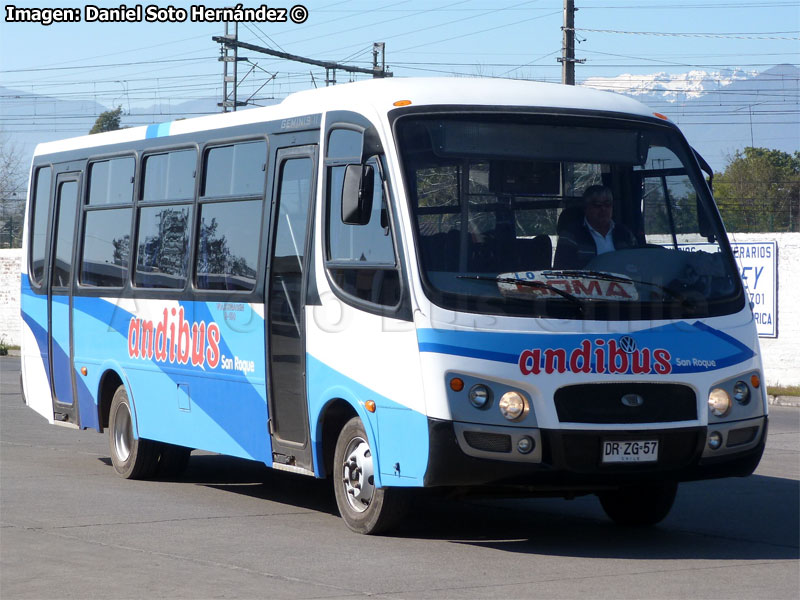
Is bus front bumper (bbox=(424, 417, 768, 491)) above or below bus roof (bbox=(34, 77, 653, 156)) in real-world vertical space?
below

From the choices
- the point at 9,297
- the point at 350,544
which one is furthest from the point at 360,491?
the point at 9,297

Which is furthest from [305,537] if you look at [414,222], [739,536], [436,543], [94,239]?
[94,239]

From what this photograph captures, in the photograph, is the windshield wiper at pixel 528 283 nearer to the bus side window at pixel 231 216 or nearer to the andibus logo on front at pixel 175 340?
the bus side window at pixel 231 216

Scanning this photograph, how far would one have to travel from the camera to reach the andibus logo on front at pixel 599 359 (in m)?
8.18

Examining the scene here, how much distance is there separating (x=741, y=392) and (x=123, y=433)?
596 centimetres

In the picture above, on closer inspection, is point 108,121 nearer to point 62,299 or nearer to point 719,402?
point 62,299

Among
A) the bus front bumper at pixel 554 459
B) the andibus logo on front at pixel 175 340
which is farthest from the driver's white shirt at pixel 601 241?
the andibus logo on front at pixel 175 340

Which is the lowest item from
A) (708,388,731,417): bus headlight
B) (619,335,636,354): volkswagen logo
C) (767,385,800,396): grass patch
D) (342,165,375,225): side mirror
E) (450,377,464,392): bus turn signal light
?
(767,385,800,396): grass patch

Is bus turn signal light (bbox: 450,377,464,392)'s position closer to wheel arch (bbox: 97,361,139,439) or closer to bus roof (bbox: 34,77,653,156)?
bus roof (bbox: 34,77,653,156)

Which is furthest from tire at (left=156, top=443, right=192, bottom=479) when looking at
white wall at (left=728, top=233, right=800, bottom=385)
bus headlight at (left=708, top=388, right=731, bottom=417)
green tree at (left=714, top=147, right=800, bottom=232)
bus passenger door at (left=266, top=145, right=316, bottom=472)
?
green tree at (left=714, top=147, right=800, bottom=232)

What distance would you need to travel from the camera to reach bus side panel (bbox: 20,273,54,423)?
1374cm

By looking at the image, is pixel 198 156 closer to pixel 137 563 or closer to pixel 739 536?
pixel 137 563

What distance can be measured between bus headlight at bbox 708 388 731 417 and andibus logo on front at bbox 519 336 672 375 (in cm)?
36

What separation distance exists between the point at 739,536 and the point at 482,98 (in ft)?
11.1
